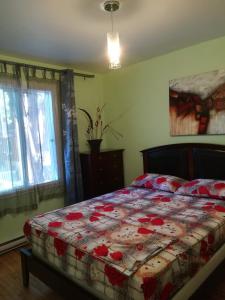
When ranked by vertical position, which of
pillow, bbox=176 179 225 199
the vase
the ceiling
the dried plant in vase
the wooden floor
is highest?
the ceiling

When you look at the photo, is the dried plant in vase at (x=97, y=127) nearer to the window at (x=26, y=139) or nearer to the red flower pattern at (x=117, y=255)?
the window at (x=26, y=139)

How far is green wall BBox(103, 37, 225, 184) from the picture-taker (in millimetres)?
3006

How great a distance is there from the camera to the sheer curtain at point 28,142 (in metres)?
2.99

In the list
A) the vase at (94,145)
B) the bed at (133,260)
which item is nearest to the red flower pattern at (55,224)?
the bed at (133,260)

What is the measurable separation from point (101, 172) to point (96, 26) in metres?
2.08

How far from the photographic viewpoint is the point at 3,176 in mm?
2979

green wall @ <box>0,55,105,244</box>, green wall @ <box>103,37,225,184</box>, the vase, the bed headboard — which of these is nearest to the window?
green wall @ <box>0,55,105,244</box>

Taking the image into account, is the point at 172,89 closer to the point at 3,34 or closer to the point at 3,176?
the point at 3,34

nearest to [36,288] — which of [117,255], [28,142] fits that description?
[117,255]

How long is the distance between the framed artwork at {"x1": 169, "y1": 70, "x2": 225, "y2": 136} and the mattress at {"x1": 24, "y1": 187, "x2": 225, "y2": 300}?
3.30 feet

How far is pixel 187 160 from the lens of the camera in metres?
3.13

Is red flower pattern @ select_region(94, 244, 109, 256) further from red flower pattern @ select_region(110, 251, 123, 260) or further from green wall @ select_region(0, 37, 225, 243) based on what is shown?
green wall @ select_region(0, 37, 225, 243)

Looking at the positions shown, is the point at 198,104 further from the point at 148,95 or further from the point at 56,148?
the point at 56,148

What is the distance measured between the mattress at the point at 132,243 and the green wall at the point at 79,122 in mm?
1138
